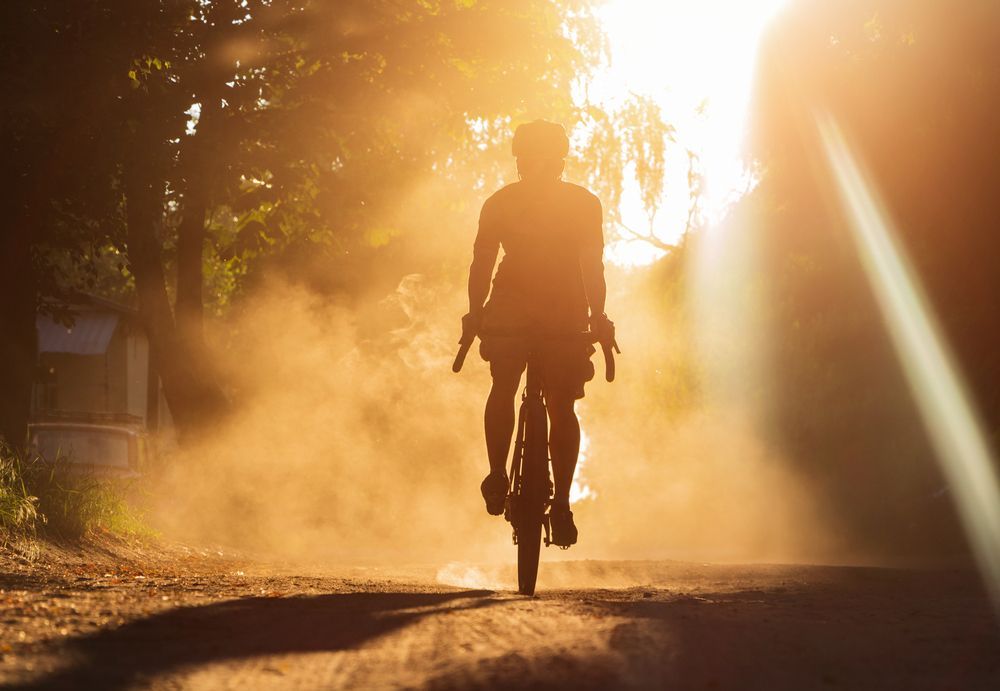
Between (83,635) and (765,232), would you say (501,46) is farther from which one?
(83,635)

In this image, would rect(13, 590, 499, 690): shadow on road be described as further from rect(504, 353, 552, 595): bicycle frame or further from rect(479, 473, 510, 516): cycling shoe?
rect(479, 473, 510, 516): cycling shoe

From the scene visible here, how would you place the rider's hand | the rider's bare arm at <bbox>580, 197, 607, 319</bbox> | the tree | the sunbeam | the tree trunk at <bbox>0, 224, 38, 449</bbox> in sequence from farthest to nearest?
the sunbeam → the tree trunk at <bbox>0, 224, 38, 449</bbox> → the tree → the rider's bare arm at <bbox>580, 197, 607, 319</bbox> → the rider's hand

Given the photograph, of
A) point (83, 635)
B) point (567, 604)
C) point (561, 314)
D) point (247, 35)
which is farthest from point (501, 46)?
point (83, 635)

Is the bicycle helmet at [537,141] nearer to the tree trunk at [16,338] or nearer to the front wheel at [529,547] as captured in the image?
the front wheel at [529,547]

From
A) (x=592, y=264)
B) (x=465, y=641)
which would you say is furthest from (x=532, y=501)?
(x=465, y=641)

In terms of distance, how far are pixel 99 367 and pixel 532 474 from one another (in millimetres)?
51399

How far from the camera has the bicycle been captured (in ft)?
26.3

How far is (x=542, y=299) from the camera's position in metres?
8.09

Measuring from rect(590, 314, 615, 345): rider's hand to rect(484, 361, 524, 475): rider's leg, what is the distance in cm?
45

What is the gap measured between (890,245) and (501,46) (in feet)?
18.0

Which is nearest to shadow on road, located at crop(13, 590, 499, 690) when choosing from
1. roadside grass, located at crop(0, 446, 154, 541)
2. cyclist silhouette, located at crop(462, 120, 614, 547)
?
cyclist silhouette, located at crop(462, 120, 614, 547)

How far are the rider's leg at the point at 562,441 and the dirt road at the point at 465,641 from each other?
0.76 m

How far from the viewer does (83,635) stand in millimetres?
5199

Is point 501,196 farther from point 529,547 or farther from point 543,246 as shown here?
point 529,547
